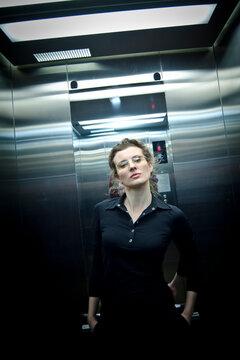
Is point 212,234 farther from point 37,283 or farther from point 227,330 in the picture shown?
point 37,283

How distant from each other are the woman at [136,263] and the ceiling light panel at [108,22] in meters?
1.60

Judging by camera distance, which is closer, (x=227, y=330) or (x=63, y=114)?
(x=227, y=330)

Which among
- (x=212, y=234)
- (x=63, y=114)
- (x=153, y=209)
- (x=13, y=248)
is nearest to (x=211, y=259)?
(x=212, y=234)

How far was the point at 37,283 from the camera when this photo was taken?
2.89 m

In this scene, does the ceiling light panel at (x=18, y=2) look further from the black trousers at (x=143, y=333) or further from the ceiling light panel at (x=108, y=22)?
the black trousers at (x=143, y=333)

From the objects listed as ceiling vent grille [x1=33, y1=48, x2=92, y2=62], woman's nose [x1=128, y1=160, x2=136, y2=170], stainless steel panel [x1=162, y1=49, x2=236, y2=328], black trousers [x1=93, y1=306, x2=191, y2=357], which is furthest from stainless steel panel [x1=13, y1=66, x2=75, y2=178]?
black trousers [x1=93, y1=306, x2=191, y2=357]

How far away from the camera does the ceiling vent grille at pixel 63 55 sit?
9.27 feet

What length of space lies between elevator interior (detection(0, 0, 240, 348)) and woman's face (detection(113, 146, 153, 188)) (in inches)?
56.0

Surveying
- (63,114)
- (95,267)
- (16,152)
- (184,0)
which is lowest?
(95,267)

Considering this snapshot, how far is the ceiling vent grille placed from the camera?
2824 mm

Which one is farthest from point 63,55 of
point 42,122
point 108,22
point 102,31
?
point 42,122

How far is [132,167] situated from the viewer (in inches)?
61.8

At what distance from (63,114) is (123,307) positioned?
8.04 feet

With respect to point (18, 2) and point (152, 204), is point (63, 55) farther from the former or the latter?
point (152, 204)
